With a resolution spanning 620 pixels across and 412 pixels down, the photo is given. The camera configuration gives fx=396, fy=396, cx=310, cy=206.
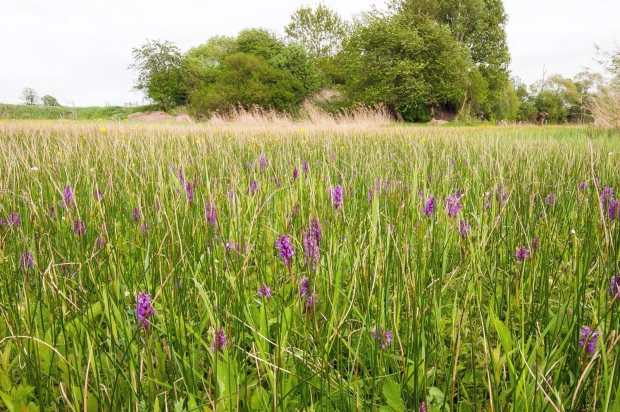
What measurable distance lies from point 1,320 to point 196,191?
1112 mm

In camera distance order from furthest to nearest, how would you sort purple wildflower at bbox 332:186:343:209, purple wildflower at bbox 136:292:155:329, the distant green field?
1. the distant green field
2. purple wildflower at bbox 332:186:343:209
3. purple wildflower at bbox 136:292:155:329

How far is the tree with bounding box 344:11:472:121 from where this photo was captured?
27.8 m

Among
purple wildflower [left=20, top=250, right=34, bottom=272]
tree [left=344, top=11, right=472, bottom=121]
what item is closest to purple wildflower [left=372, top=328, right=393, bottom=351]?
purple wildflower [left=20, top=250, right=34, bottom=272]

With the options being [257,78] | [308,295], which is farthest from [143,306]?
[257,78]

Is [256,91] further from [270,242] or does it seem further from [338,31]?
[270,242]

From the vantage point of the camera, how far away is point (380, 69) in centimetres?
2909

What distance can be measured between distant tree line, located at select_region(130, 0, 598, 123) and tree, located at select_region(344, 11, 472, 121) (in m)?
0.07

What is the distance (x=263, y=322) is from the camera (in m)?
1.03

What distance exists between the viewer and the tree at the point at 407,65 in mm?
27828

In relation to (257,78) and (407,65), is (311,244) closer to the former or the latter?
(407,65)

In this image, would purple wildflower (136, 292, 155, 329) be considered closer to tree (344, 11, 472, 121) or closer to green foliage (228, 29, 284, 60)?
tree (344, 11, 472, 121)

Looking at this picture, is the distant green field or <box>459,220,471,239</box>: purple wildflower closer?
<box>459,220,471,239</box>: purple wildflower

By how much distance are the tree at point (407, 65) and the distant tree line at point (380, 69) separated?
0.24 feet

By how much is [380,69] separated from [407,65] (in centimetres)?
240
